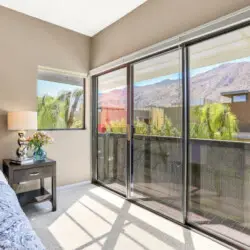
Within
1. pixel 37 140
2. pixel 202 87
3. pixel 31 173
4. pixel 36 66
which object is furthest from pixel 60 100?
pixel 202 87

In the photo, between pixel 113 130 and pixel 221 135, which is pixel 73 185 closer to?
pixel 113 130

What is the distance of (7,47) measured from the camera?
2797 millimetres

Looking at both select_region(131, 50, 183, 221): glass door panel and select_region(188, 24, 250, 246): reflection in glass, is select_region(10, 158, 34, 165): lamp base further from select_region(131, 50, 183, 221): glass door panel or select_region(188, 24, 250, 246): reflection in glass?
select_region(188, 24, 250, 246): reflection in glass

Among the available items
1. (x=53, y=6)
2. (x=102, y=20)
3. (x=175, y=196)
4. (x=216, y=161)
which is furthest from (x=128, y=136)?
(x=53, y=6)

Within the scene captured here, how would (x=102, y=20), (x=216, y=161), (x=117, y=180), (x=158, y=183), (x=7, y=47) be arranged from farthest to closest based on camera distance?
(x=117, y=180) → (x=102, y=20) → (x=7, y=47) → (x=158, y=183) → (x=216, y=161)

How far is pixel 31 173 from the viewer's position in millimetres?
2471

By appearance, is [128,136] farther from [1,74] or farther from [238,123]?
[1,74]

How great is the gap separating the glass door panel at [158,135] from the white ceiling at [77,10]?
2.58ft

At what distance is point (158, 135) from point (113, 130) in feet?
3.15

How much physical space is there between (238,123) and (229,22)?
912 millimetres

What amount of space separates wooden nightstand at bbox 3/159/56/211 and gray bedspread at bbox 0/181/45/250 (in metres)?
1.25

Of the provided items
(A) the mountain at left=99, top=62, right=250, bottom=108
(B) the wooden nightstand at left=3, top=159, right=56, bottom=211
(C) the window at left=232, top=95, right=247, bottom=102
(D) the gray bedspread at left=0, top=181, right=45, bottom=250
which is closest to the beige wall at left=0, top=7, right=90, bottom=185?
(B) the wooden nightstand at left=3, top=159, right=56, bottom=211

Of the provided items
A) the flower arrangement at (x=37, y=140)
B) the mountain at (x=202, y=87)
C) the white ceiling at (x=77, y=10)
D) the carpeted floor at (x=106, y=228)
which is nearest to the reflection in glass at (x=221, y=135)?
the mountain at (x=202, y=87)

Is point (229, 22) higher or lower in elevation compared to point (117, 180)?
higher
